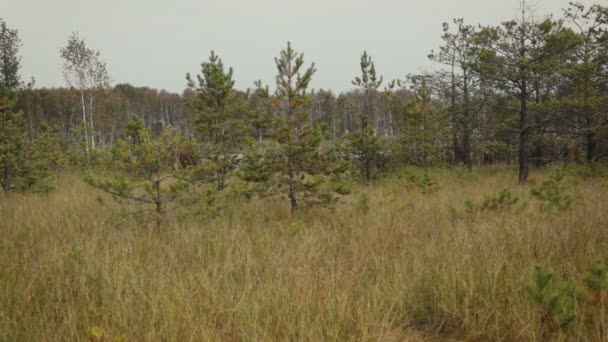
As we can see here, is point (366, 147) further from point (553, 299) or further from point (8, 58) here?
point (8, 58)

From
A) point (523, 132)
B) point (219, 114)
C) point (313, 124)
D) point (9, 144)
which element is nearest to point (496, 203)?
point (313, 124)

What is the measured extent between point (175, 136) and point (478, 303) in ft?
15.2

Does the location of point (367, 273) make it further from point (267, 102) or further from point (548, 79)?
point (548, 79)

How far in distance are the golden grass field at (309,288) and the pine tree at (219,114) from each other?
7.01 m

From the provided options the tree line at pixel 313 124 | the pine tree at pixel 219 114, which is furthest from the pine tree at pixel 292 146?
the pine tree at pixel 219 114

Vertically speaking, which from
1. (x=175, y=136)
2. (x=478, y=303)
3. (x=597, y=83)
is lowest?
(x=478, y=303)

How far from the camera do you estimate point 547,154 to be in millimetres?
19844

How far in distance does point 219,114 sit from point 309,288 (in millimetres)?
10035

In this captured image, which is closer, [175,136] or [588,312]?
[588,312]

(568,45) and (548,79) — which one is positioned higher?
(568,45)

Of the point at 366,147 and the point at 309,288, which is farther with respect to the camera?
the point at 366,147

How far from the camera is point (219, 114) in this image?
11680 millimetres

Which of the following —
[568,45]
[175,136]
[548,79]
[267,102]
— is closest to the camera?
[175,136]

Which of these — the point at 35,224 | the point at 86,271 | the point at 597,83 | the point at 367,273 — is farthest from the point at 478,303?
the point at 597,83
